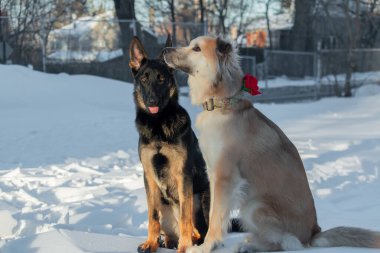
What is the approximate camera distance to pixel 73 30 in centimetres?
1714

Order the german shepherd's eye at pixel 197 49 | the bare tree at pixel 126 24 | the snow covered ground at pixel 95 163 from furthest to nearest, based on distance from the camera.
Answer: the bare tree at pixel 126 24, the snow covered ground at pixel 95 163, the german shepherd's eye at pixel 197 49

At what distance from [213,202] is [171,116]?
0.76 meters

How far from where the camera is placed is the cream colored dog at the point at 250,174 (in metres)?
3.63

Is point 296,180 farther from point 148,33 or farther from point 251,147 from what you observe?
point 148,33

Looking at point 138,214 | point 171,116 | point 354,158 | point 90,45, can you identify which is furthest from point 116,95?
point 171,116

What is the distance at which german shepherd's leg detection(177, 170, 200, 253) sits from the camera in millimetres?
3857

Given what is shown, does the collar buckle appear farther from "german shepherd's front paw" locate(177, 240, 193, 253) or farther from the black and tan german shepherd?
"german shepherd's front paw" locate(177, 240, 193, 253)

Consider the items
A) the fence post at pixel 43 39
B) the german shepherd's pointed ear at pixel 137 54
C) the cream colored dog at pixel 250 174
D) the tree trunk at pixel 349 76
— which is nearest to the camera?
the cream colored dog at pixel 250 174

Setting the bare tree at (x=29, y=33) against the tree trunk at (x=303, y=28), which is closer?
the bare tree at (x=29, y=33)

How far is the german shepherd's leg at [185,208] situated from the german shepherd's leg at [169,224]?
267 mm

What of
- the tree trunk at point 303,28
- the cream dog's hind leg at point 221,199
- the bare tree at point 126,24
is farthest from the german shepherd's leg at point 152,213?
the tree trunk at point 303,28

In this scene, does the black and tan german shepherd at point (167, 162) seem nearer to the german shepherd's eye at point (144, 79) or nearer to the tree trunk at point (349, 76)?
the german shepherd's eye at point (144, 79)

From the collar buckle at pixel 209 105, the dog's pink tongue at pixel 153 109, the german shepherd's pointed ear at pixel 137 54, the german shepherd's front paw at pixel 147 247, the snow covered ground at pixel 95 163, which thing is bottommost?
the snow covered ground at pixel 95 163

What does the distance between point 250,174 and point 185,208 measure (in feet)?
1.86
